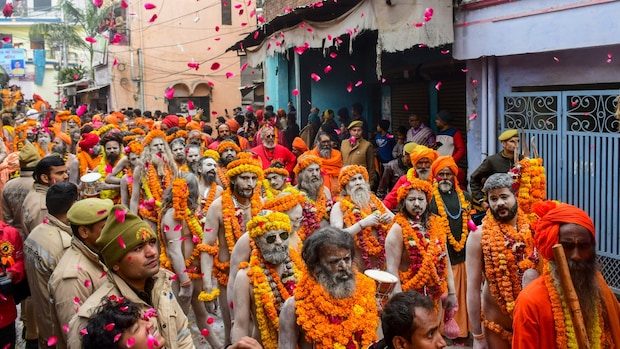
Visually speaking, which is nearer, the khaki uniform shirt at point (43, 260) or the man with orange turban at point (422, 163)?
the khaki uniform shirt at point (43, 260)

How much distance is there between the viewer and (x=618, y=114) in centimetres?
750

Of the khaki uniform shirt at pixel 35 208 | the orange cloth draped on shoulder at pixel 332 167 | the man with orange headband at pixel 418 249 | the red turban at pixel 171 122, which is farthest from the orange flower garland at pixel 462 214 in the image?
the red turban at pixel 171 122

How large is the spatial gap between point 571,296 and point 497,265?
189 cm

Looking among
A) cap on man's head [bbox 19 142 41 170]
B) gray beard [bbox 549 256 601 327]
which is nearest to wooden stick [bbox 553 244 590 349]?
gray beard [bbox 549 256 601 327]

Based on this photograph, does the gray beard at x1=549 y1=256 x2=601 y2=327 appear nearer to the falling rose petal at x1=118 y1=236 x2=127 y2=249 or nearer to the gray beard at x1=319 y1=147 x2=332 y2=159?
the falling rose petal at x1=118 y1=236 x2=127 y2=249

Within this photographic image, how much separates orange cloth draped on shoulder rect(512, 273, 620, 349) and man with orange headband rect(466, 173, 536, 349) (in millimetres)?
1473

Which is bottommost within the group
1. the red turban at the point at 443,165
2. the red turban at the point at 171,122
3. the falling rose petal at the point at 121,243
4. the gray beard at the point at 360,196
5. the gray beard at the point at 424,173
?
the gray beard at the point at 360,196

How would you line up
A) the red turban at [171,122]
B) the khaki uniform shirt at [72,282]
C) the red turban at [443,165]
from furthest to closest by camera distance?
the red turban at [171,122]
the red turban at [443,165]
the khaki uniform shirt at [72,282]

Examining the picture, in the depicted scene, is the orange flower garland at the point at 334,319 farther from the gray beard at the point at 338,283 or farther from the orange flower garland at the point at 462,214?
the orange flower garland at the point at 462,214

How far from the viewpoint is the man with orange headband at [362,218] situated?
22.1ft

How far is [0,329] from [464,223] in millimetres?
4458

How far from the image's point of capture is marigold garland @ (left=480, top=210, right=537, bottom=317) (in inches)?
214

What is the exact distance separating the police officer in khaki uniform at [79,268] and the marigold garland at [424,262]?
102 inches

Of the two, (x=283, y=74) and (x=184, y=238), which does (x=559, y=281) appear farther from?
(x=283, y=74)
